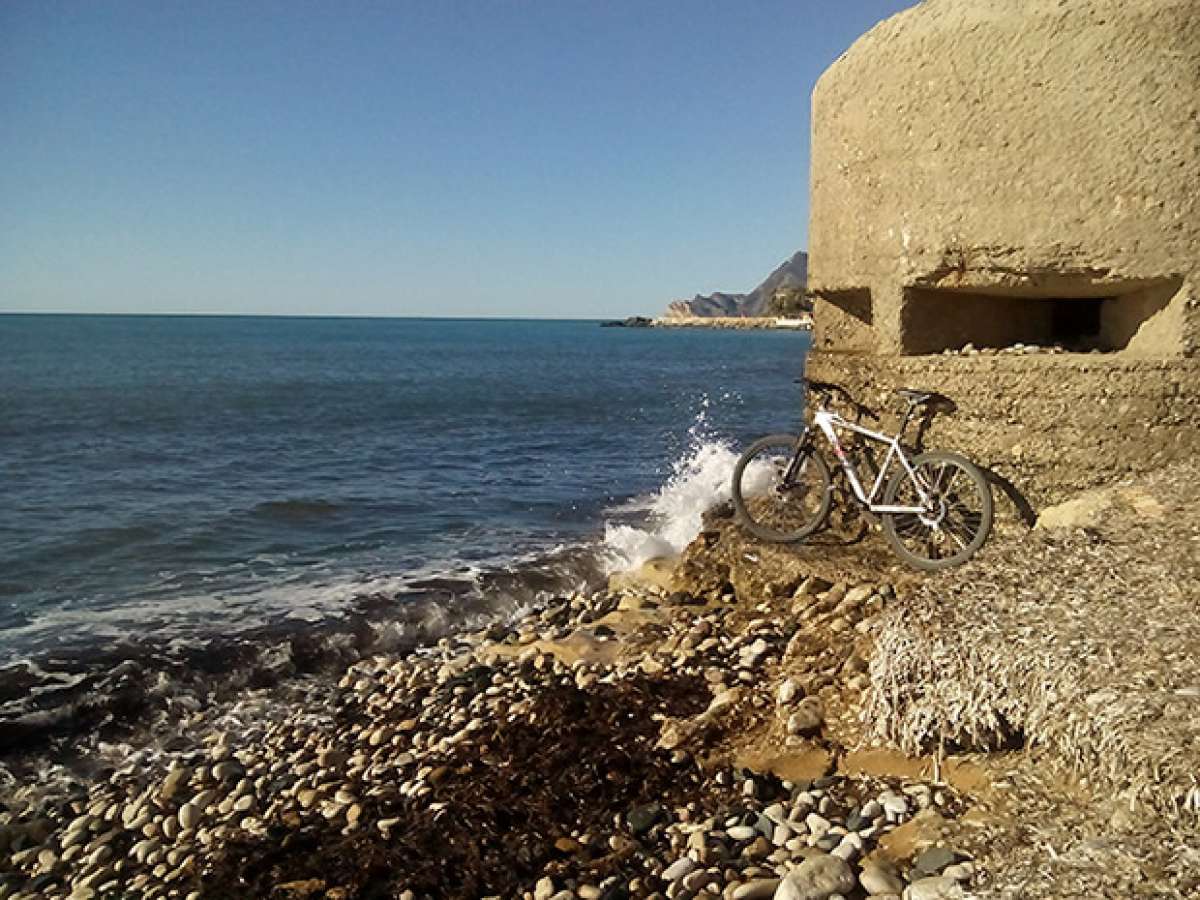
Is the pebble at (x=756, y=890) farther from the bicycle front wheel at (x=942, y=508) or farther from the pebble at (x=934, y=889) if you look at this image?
the bicycle front wheel at (x=942, y=508)

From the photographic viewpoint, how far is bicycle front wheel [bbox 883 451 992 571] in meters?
6.31

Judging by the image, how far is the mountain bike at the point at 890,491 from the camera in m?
6.43

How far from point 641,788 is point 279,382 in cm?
4017

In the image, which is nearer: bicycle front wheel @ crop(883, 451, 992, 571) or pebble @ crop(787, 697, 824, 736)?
pebble @ crop(787, 697, 824, 736)

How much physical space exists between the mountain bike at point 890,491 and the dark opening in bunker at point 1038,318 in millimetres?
627

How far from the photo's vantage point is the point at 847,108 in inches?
268

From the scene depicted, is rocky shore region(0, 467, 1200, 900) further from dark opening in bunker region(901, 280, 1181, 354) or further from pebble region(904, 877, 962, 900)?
dark opening in bunker region(901, 280, 1181, 354)

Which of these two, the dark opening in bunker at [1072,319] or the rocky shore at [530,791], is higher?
the dark opening in bunker at [1072,319]

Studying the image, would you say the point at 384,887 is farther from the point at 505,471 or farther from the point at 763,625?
the point at 505,471

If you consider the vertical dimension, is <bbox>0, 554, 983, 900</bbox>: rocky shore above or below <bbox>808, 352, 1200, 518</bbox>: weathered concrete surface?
below

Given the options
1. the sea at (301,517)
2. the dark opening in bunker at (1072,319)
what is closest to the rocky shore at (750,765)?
the sea at (301,517)

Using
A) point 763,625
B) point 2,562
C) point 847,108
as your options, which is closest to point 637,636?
point 763,625

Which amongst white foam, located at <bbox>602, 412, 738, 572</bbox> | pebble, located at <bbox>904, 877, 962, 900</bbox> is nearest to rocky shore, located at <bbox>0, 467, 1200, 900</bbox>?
pebble, located at <bbox>904, 877, 962, 900</bbox>

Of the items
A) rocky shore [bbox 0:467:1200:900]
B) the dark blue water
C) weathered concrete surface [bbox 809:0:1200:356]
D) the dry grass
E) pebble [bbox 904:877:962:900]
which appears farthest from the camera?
the dark blue water
